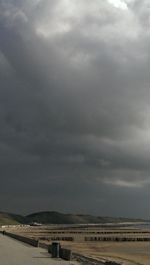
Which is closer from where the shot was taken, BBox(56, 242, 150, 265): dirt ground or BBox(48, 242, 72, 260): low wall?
BBox(48, 242, 72, 260): low wall

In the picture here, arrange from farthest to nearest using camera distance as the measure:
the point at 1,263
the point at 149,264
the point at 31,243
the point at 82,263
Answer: the point at 31,243
the point at 149,264
the point at 82,263
the point at 1,263

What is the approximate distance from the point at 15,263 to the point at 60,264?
12.3 ft

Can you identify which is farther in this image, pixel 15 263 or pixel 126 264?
pixel 126 264

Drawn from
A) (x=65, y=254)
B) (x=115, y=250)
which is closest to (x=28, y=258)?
(x=65, y=254)

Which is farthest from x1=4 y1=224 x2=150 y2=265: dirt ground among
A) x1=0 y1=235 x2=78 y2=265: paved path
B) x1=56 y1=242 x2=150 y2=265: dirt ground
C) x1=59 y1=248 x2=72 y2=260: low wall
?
x1=0 y1=235 x2=78 y2=265: paved path

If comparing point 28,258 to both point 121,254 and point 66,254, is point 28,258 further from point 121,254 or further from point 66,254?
point 121,254

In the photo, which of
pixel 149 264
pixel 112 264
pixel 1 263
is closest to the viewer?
pixel 112 264

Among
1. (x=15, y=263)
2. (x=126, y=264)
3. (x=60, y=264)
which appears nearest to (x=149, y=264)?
(x=126, y=264)

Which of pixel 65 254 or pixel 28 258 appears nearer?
pixel 28 258

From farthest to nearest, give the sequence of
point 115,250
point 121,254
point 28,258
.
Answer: point 115,250
point 121,254
point 28,258

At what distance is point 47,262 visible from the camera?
142 feet

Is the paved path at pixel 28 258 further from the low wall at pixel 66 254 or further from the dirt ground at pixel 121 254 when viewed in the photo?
the dirt ground at pixel 121 254

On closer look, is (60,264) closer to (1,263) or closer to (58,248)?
(1,263)

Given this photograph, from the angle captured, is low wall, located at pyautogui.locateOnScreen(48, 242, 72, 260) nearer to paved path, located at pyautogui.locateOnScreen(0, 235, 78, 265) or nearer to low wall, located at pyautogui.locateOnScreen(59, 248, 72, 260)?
low wall, located at pyautogui.locateOnScreen(59, 248, 72, 260)
